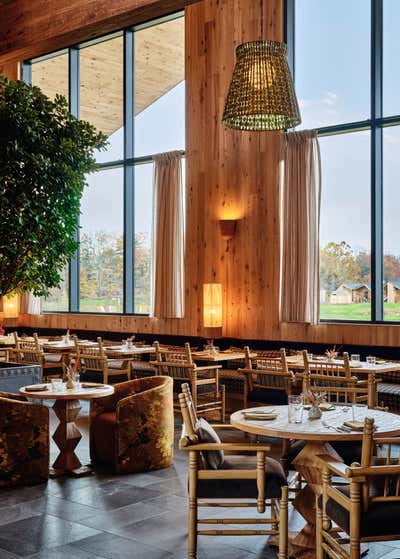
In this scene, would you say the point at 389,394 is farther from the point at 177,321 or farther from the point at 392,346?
the point at 177,321

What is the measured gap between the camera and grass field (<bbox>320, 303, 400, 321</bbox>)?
8750 millimetres

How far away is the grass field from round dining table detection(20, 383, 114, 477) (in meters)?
4.05

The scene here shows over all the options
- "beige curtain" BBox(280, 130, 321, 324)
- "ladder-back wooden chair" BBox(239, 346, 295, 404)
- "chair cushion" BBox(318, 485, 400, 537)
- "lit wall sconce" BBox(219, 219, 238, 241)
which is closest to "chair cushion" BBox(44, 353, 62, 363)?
"lit wall sconce" BBox(219, 219, 238, 241)

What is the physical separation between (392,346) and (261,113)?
4.92 metres

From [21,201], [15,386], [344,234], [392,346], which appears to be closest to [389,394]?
[392,346]

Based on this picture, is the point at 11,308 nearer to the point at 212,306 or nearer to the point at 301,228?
the point at 212,306

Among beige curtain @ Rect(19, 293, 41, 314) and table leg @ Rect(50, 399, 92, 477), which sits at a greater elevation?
beige curtain @ Rect(19, 293, 41, 314)

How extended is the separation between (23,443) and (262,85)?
3.19 metres

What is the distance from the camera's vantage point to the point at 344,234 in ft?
30.5

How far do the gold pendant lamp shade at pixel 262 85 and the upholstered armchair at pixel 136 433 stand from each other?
2536 millimetres

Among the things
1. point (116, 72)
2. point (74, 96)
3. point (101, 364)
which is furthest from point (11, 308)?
point (116, 72)

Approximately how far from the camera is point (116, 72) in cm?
1223

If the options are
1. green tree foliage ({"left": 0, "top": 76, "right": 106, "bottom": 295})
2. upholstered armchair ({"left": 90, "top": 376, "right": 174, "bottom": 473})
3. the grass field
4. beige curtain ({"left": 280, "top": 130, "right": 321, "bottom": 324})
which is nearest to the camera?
green tree foliage ({"left": 0, "top": 76, "right": 106, "bottom": 295})

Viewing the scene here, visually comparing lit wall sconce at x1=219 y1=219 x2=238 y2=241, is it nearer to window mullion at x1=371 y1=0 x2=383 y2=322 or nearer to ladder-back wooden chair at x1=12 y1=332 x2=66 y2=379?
window mullion at x1=371 y1=0 x2=383 y2=322
